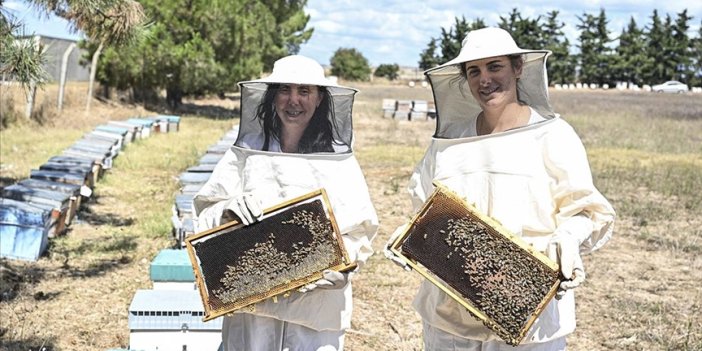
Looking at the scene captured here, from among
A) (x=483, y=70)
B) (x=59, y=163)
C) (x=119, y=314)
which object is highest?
(x=483, y=70)

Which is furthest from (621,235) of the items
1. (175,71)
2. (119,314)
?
(175,71)

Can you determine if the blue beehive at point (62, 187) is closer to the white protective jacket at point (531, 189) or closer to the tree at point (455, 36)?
the white protective jacket at point (531, 189)

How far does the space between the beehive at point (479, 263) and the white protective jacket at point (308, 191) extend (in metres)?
0.27

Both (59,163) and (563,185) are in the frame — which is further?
(59,163)

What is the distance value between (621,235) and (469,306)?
6368 mm

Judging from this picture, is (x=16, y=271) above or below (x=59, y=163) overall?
below

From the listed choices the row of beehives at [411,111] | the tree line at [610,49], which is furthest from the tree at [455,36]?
the row of beehives at [411,111]

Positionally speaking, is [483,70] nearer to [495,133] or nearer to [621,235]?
[495,133]

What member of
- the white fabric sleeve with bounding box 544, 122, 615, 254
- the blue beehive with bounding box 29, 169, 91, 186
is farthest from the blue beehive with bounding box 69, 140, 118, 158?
the white fabric sleeve with bounding box 544, 122, 615, 254

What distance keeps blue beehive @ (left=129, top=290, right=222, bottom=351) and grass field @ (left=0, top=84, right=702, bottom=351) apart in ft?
2.60

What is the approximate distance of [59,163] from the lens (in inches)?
330

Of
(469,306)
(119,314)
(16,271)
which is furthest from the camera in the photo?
(16,271)

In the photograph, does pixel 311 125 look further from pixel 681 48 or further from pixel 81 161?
pixel 681 48

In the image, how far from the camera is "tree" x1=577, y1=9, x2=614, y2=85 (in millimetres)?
63812
